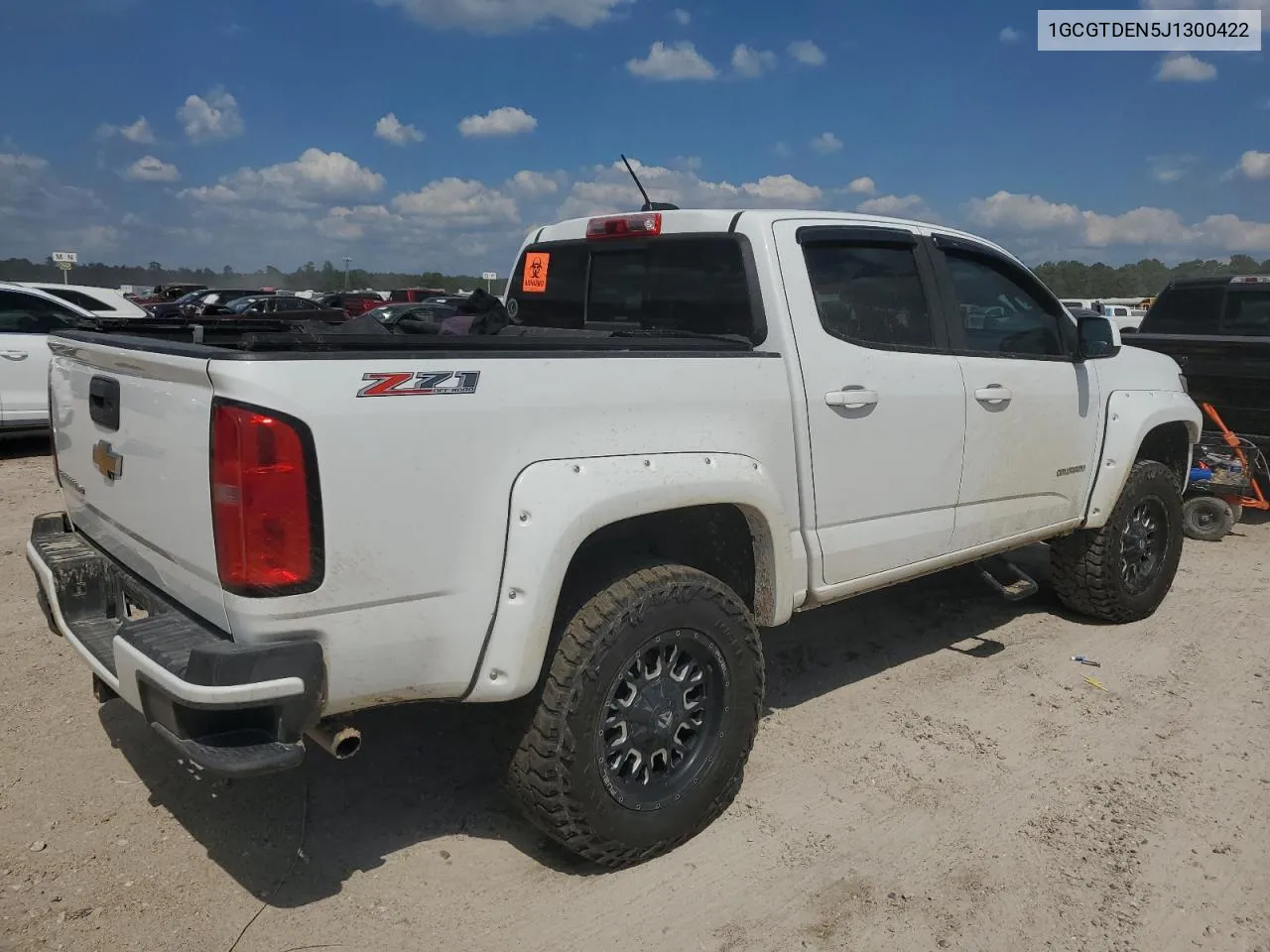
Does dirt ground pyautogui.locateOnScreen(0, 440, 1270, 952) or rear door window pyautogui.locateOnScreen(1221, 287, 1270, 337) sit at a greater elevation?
rear door window pyautogui.locateOnScreen(1221, 287, 1270, 337)

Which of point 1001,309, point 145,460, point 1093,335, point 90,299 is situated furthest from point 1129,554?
point 90,299

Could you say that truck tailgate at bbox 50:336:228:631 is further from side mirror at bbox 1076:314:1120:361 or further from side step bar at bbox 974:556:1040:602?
side mirror at bbox 1076:314:1120:361

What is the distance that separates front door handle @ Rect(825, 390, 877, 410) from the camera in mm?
3402

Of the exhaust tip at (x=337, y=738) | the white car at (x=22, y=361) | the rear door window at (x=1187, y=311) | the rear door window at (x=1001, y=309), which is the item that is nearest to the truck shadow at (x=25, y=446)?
the white car at (x=22, y=361)

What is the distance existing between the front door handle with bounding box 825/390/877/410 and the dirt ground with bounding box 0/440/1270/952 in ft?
4.49

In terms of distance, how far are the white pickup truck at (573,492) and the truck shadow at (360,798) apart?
0.34m

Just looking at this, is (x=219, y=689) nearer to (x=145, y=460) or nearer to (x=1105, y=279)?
(x=145, y=460)

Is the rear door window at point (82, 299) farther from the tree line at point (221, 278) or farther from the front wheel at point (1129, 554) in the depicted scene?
the tree line at point (221, 278)

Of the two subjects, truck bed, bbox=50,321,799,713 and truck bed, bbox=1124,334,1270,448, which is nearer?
truck bed, bbox=50,321,799,713

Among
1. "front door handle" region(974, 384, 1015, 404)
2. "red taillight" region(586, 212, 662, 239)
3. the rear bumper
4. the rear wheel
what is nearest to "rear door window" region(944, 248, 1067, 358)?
"front door handle" region(974, 384, 1015, 404)

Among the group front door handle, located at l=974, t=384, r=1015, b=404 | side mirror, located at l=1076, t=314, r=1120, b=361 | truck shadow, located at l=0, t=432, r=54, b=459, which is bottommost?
truck shadow, located at l=0, t=432, r=54, b=459

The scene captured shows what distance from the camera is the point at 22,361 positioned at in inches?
372

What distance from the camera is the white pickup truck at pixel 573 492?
2.24 m

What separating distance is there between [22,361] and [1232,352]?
10716 millimetres
